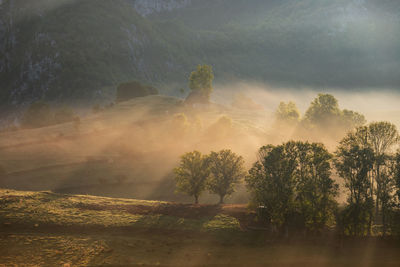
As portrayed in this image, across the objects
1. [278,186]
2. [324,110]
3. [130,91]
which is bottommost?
[278,186]

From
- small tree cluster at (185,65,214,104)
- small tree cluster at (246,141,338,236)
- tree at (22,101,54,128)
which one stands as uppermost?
small tree cluster at (185,65,214,104)

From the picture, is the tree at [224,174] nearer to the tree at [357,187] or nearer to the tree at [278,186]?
the tree at [278,186]

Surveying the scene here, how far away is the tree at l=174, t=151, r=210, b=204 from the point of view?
6091 centimetres

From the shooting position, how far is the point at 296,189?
151 ft

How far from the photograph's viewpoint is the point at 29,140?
105562 millimetres

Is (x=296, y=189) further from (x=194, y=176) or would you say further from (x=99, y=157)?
(x=99, y=157)

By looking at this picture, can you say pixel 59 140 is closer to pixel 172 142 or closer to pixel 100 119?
pixel 100 119

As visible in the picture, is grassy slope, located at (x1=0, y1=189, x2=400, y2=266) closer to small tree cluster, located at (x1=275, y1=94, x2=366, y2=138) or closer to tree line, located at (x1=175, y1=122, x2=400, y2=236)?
tree line, located at (x1=175, y1=122, x2=400, y2=236)

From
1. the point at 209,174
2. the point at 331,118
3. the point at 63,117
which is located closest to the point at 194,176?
the point at 209,174

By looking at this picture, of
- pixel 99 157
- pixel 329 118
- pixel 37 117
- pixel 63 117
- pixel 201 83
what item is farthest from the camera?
pixel 201 83

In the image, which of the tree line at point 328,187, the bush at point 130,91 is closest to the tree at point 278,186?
the tree line at point 328,187

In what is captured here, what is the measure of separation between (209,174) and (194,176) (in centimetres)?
387

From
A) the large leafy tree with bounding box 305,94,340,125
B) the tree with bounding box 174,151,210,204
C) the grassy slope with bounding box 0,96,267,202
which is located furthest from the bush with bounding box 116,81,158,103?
the tree with bounding box 174,151,210,204

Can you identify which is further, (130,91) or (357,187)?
(130,91)
